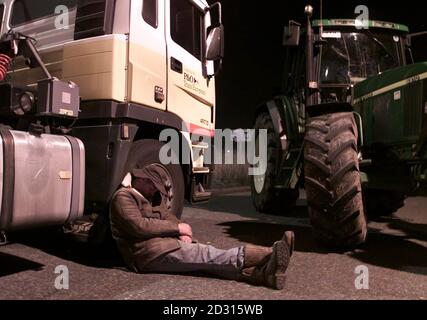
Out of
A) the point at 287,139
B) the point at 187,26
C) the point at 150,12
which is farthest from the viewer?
the point at 287,139

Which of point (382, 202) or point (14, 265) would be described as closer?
point (14, 265)

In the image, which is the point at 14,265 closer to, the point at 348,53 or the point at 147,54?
the point at 147,54

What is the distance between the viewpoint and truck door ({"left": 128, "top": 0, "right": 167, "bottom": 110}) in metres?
4.53

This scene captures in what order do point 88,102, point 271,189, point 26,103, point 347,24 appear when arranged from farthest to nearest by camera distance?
point 271,189
point 347,24
point 88,102
point 26,103

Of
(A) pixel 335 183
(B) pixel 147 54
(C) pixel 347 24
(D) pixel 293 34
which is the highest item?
(C) pixel 347 24

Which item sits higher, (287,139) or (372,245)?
(287,139)

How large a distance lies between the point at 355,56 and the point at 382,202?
235 cm


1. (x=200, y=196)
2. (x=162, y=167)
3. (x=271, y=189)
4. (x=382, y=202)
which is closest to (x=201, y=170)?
(x=200, y=196)

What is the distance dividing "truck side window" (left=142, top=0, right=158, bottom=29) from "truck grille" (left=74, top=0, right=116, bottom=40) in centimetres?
34

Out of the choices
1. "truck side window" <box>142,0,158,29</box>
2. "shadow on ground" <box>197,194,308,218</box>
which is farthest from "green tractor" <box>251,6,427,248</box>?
"truck side window" <box>142,0,158,29</box>

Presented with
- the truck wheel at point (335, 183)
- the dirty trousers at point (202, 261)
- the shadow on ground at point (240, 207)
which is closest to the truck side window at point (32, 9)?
the dirty trousers at point (202, 261)

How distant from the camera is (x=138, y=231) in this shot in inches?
156

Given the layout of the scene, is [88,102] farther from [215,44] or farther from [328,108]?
[328,108]

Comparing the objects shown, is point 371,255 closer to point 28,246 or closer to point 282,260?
point 282,260
